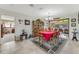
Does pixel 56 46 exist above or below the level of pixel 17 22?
below

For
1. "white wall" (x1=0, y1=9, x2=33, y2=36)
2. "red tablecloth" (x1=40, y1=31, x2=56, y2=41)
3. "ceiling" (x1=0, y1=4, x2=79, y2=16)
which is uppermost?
"ceiling" (x1=0, y1=4, x2=79, y2=16)

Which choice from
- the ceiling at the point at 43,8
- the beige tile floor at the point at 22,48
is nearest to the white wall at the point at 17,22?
the ceiling at the point at 43,8

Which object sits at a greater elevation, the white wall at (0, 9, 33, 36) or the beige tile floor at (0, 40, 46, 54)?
the white wall at (0, 9, 33, 36)

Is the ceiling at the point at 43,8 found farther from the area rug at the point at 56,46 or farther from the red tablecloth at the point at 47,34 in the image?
the area rug at the point at 56,46

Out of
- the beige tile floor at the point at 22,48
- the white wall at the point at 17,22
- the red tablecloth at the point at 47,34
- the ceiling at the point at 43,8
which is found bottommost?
the beige tile floor at the point at 22,48

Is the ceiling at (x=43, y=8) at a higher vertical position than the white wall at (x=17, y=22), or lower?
higher

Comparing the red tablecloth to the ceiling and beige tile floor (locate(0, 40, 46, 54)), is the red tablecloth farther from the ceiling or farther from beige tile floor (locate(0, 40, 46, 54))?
the ceiling

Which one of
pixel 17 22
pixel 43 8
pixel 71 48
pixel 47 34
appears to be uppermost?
pixel 43 8

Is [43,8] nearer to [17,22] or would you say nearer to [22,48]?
[17,22]

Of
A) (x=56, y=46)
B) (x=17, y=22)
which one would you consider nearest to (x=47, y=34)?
(x=56, y=46)

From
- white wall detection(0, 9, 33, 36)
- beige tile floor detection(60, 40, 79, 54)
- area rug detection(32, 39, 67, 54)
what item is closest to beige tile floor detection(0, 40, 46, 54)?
area rug detection(32, 39, 67, 54)

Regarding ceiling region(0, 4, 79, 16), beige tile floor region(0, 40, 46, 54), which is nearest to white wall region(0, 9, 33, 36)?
ceiling region(0, 4, 79, 16)

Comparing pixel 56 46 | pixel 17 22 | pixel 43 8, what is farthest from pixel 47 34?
pixel 17 22

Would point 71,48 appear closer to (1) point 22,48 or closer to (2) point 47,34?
(2) point 47,34
